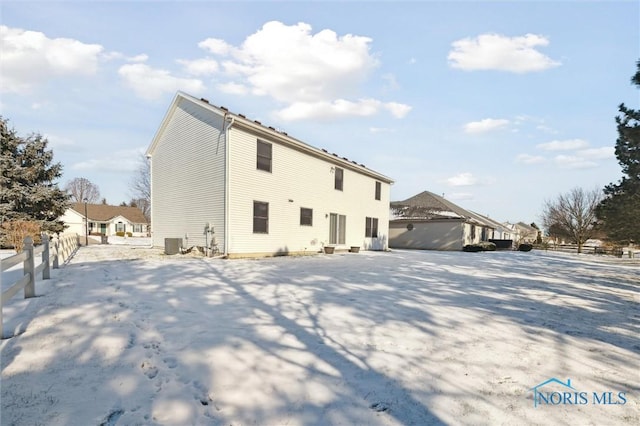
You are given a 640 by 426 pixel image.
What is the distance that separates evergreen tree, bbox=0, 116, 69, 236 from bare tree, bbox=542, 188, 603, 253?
153ft

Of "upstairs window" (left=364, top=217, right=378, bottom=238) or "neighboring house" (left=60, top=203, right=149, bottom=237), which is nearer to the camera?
"upstairs window" (left=364, top=217, right=378, bottom=238)

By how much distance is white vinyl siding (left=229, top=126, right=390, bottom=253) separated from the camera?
45.5 feet

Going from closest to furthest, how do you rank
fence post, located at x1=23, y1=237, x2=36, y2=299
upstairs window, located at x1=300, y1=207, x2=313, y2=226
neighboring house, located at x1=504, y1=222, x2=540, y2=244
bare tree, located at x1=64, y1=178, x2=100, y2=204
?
fence post, located at x1=23, y1=237, x2=36, y2=299 → upstairs window, located at x1=300, y1=207, x2=313, y2=226 → neighboring house, located at x1=504, y1=222, x2=540, y2=244 → bare tree, located at x1=64, y1=178, x2=100, y2=204

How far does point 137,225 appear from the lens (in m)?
52.7

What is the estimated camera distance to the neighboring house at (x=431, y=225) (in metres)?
27.9

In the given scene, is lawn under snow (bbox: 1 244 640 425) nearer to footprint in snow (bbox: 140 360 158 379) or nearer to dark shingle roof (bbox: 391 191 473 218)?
footprint in snow (bbox: 140 360 158 379)

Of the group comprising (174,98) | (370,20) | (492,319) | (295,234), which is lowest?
(492,319)

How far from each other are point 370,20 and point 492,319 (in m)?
11.2

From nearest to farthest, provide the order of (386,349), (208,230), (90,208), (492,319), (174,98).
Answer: (386,349)
(492,319)
(208,230)
(174,98)
(90,208)

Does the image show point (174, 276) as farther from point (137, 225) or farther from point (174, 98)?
point (137, 225)

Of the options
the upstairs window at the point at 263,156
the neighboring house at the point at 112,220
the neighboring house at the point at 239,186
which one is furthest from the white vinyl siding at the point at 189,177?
the neighboring house at the point at 112,220

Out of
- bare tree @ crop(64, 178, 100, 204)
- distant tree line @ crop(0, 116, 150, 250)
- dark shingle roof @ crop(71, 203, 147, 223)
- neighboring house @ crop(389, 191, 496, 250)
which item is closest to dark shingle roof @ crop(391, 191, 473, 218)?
neighboring house @ crop(389, 191, 496, 250)

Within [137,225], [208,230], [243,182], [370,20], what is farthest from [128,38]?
[137,225]

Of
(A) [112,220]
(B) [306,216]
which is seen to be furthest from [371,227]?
(A) [112,220]
